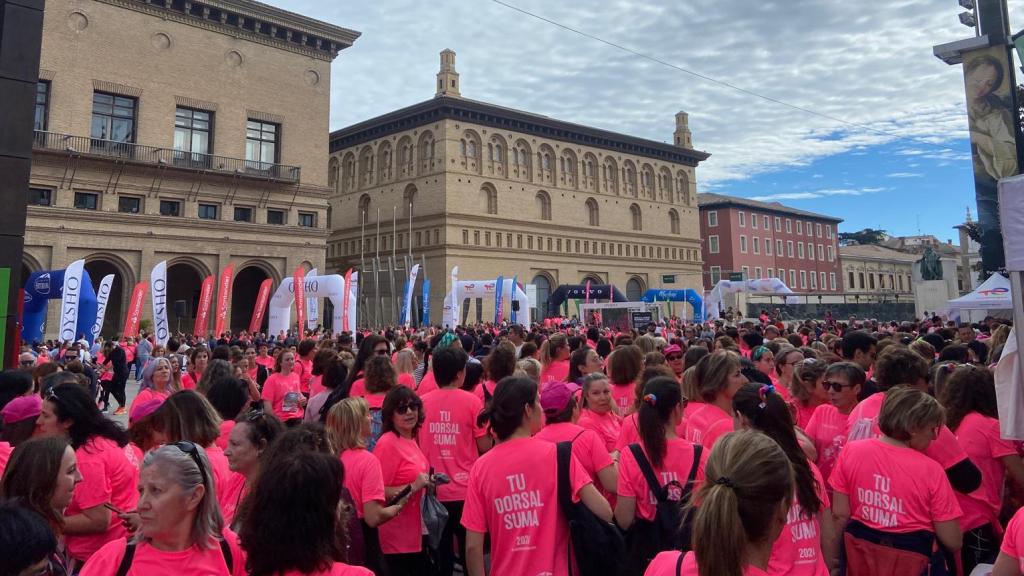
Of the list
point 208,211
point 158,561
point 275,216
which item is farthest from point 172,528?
point 275,216

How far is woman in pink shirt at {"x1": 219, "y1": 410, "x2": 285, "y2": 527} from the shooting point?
10.6 ft

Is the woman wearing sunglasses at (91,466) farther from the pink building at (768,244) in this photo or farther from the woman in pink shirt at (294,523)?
the pink building at (768,244)

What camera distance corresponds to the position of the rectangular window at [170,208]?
1296 inches

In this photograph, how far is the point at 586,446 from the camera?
3.68 metres

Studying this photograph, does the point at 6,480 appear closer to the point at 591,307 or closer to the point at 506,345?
the point at 506,345

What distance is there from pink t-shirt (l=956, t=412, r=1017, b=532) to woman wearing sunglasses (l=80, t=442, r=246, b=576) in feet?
13.6

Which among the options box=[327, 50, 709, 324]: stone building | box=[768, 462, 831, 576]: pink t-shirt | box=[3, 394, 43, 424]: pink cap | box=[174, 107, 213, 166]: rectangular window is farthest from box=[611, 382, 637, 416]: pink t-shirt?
box=[327, 50, 709, 324]: stone building

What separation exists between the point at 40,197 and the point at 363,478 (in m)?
34.2

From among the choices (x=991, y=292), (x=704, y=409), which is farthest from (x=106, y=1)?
(x=991, y=292)

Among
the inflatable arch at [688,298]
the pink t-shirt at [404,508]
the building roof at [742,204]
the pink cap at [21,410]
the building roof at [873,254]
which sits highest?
the building roof at [742,204]

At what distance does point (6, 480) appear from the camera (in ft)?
9.06

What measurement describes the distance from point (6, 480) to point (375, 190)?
54.4m

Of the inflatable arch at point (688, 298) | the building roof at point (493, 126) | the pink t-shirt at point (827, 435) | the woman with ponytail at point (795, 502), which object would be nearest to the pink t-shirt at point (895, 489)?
the woman with ponytail at point (795, 502)

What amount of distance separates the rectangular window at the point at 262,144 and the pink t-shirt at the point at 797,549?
123 ft
